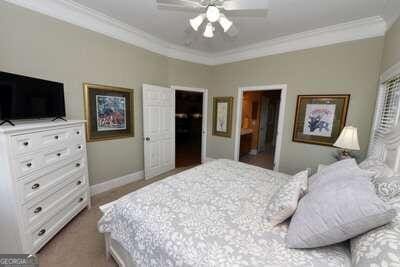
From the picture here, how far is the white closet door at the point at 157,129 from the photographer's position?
128 inches

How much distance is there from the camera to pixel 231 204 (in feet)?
4.66

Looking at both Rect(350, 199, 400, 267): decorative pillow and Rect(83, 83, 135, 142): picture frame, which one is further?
Rect(83, 83, 135, 142): picture frame

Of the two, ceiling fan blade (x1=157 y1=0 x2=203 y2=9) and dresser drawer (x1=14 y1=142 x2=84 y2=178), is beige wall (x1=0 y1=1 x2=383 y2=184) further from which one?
ceiling fan blade (x1=157 y1=0 x2=203 y2=9)

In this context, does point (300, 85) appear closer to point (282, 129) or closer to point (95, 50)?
point (282, 129)

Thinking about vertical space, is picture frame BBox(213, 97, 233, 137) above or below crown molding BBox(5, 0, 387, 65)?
below

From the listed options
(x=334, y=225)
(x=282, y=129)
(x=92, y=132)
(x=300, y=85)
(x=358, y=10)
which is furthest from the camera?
(x=282, y=129)

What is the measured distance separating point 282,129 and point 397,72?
5.46 feet

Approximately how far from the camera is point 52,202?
70.1 inches

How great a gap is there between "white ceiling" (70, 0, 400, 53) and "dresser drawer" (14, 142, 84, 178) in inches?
75.1

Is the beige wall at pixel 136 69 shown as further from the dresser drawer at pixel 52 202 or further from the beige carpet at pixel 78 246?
the beige carpet at pixel 78 246

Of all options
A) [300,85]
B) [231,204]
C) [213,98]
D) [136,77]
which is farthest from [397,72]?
[136,77]

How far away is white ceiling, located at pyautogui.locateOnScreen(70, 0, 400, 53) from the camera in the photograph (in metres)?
2.07

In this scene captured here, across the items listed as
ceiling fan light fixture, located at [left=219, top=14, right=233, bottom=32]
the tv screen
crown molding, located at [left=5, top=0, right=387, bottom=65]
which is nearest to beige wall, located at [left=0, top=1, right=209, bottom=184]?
crown molding, located at [left=5, top=0, right=387, bottom=65]

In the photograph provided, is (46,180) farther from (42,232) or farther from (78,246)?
(78,246)
